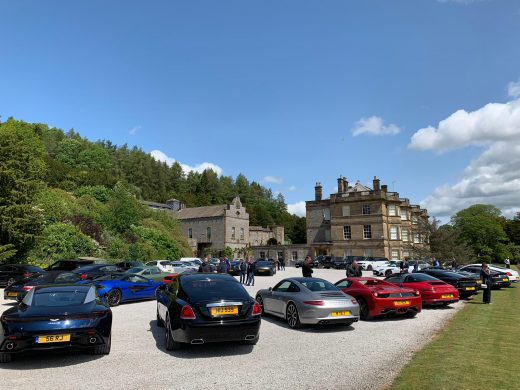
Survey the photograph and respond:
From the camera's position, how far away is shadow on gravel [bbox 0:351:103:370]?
7094 millimetres

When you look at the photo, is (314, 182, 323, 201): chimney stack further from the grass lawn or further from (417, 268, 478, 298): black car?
the grass lawn

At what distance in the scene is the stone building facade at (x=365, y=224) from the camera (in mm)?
56500

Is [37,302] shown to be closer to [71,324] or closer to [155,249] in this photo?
[71,324]

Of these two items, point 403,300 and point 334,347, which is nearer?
point 334,347

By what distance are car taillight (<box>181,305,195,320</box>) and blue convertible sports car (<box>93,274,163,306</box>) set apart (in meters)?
7.99

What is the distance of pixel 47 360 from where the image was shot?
7.51 m

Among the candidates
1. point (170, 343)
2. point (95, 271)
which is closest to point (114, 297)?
point (95, 271)

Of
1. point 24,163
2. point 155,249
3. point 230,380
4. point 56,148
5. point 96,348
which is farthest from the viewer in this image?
point 56,148

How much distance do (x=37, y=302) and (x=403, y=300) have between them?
9631 mm

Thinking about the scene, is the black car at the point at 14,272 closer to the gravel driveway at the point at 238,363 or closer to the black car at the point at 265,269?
the gravel driveway at the point at 238,363

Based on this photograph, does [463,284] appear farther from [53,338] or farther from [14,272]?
[14,272]

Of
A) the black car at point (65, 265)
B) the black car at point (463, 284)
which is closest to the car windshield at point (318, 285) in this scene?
the black car at point (463, 284)

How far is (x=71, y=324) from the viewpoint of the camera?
7.10 m

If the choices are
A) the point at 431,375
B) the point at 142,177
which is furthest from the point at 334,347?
the point at 142,177
